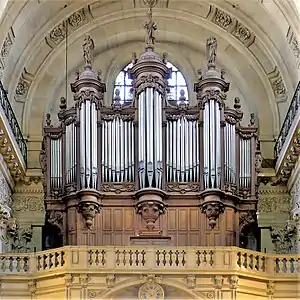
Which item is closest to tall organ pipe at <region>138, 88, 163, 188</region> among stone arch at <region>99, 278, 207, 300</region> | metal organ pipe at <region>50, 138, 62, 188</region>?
metal organ pipe at <region>50, 138, 62, 188</region>

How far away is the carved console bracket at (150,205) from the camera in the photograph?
89.9 ft

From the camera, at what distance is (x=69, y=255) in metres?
25.6

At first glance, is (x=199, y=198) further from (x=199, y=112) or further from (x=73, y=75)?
(x=73, y=75)

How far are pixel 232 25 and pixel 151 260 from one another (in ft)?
24.3

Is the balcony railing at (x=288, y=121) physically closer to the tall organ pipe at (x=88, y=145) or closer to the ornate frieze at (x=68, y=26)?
the tall organ pipe at (x=88, y=145)

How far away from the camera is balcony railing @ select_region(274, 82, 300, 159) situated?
27328mm

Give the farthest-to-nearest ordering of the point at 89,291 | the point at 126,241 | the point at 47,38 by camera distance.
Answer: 1. the point at 47,38
2. the point at 126,241
3. the point at 89,291

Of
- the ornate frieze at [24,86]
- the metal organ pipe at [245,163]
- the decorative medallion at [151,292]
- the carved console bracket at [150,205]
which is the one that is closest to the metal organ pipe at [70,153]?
the carved console bracket at [150,205]

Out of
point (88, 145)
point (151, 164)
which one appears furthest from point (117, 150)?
point (151, 164)

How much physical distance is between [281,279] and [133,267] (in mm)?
3146

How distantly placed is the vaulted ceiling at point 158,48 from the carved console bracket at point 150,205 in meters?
3.61

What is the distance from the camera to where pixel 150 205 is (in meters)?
27.4

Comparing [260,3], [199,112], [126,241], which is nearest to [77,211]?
[126,241]

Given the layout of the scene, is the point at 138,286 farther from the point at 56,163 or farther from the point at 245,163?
the point at 245,163
